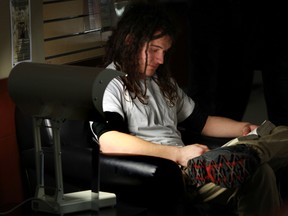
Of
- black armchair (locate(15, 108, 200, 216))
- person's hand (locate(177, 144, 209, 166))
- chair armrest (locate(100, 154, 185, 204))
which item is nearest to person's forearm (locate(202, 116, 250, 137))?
person's hand (locate(177, 144, 209, 166))

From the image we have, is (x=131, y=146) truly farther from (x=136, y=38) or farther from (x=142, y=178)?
(x=136, y=38)

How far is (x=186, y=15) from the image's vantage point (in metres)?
3.94

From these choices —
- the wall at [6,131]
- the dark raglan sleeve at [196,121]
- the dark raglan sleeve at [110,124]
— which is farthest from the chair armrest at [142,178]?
the dark raglan sleeve at [196,121]

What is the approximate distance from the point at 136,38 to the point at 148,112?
13.0 inches

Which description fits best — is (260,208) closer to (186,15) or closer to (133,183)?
(133,183)

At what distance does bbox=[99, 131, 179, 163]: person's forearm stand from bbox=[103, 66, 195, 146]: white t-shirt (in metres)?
0.12

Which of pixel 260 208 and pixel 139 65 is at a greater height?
pixel 139 65

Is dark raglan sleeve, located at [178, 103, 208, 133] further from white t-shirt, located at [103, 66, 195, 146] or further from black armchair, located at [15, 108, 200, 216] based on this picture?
black armchair, located at [15, 108, 200, 216]

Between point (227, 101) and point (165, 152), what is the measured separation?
157cm

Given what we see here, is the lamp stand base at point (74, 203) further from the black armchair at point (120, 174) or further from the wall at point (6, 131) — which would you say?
the wall at point (6, 131)

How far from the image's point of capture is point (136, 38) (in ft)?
9.47

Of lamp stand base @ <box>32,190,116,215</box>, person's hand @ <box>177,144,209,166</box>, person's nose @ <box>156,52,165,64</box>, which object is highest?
person's nose @ <box>156,52,165,64</box>

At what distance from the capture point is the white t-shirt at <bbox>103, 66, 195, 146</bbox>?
280 cm

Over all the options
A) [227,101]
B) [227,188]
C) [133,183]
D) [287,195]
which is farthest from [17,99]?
[227,101]
